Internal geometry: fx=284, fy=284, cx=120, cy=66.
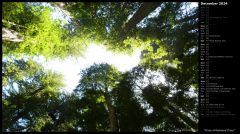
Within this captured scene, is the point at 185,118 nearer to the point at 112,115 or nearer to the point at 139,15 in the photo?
the point at 112,115

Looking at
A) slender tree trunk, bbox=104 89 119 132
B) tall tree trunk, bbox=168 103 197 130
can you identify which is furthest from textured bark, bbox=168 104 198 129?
slender tree trunk, bbox=104 89 119 132

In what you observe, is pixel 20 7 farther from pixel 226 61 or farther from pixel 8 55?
pixel 226 61

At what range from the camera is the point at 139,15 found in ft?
53.6

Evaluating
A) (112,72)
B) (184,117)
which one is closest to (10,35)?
(112,72)

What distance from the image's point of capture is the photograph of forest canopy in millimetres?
16328

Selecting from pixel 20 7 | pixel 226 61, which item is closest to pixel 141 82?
pixel 226 61

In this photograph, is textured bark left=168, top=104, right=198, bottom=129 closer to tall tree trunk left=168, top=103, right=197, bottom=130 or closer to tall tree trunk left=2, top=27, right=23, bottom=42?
tall tree trunk left=168, top=103, right=197, bottom=130

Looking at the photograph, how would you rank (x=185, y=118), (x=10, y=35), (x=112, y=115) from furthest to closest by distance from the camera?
(x=112, y=115) < (x=185, y=118) < (x=10, y=35)

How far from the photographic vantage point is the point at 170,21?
17203 mm

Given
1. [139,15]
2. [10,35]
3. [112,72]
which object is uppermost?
[139,15]

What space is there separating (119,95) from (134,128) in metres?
2.24

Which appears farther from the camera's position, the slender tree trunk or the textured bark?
the slender tree trunk

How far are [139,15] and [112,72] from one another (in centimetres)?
385

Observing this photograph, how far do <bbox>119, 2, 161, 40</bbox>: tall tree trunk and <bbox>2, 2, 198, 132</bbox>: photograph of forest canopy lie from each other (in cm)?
6
